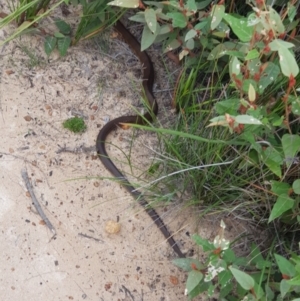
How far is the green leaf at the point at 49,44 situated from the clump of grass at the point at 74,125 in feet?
1.10

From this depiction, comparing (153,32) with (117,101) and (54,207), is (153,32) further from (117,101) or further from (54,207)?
(54,207)

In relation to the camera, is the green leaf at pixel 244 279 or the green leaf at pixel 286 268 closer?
the green leaf at pixel 244 279

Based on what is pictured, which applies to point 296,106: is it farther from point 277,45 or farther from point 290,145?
point 277,45

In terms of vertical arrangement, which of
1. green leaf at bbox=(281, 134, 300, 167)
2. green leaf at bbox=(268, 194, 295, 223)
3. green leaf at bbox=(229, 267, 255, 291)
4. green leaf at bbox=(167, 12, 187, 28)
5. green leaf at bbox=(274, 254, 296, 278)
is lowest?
green leaf at bbox=(274, 254, 296, 278)

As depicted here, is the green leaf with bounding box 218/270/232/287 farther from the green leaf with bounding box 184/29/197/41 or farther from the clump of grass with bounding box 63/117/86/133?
the clump of grass with bounding box 63/117/86/133

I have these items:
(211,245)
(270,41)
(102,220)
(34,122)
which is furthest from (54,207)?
(270,41)

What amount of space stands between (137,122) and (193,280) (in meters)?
0.94

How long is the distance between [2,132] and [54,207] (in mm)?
425

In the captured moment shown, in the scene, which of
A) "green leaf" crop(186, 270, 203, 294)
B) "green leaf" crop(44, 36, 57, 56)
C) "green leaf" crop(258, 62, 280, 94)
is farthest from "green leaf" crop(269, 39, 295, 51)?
"green leaf" crop(44, 36, 57, 56)

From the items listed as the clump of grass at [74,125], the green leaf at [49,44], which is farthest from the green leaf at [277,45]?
the green leaf at [49,44]

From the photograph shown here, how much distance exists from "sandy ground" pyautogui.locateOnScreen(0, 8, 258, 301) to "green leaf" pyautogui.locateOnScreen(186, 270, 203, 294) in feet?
1.48

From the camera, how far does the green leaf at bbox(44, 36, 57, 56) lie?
2623mm

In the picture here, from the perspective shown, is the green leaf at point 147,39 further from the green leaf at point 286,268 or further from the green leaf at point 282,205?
the green leaf at point 286,268

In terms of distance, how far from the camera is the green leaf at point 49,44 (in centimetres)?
262
